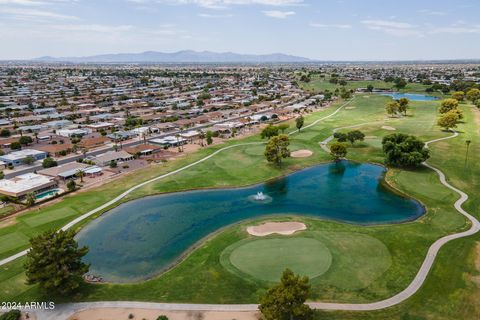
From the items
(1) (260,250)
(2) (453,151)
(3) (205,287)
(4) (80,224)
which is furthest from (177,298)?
(2) (453,151)

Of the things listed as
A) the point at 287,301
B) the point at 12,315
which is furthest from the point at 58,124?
the point at 287,301

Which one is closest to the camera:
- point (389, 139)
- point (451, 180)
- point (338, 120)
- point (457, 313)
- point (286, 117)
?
point (457, 313)

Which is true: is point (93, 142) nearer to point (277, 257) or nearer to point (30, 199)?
point (30, 199)

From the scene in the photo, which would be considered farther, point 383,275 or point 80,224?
point 80,224

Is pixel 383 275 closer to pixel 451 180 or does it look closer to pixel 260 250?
pixel 260 250

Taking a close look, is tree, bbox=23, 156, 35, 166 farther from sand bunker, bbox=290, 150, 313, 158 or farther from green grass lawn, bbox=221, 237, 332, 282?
sand bunker, bbox=290, 150, 313, 158

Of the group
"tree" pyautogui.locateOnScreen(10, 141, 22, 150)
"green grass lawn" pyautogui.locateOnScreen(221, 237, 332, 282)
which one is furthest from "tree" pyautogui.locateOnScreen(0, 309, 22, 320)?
"tree" pyautogui.locateOnScreen(10, 141, 22, 150)
